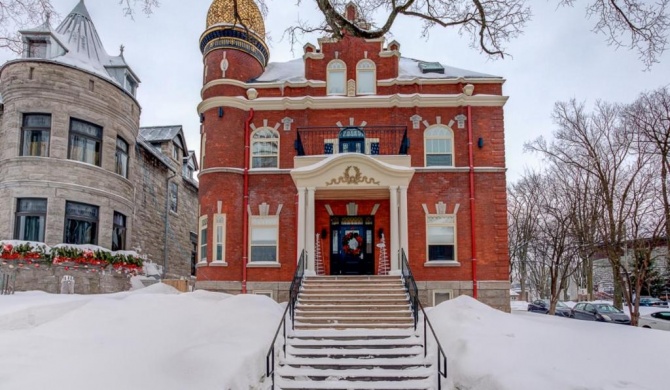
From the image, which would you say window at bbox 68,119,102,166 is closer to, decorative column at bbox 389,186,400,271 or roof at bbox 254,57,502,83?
roof at bbox 254,57,502,83

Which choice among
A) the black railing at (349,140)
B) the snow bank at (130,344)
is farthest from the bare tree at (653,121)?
the snow bank at (130,344)

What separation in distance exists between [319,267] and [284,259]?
4.11 feet

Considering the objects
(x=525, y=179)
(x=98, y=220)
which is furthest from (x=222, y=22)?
(x=525, y=179)

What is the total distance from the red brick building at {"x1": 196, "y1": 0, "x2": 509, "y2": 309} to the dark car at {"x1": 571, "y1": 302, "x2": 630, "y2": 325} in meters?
9.60

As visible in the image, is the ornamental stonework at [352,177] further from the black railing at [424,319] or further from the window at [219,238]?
the window at [219,238]

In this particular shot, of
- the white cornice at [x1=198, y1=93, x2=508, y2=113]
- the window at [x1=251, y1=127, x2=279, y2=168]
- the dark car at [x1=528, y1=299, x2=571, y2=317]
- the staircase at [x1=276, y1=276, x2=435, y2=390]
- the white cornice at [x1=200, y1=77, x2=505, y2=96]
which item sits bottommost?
the dark car at [x1=528, y1=299, x2=571, y2=317]

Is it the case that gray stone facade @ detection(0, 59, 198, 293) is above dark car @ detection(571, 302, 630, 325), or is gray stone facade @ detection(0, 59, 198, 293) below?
above

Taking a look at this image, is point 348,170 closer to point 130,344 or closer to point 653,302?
point 130,344

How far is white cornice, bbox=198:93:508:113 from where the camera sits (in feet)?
55.3

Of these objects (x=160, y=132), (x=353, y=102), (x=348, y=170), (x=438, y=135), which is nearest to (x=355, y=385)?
(x=348, y=170)

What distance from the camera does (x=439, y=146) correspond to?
55.5ft

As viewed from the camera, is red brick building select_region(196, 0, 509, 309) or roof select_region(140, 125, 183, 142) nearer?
red brick building select_region(196, 0, 509, 309)

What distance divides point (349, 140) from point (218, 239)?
231 inches

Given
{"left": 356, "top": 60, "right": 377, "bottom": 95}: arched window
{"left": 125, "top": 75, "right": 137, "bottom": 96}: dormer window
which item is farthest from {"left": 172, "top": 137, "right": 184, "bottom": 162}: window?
{"left": 356, "top": 60, "right": 377, "bottom": 95}: arched window
